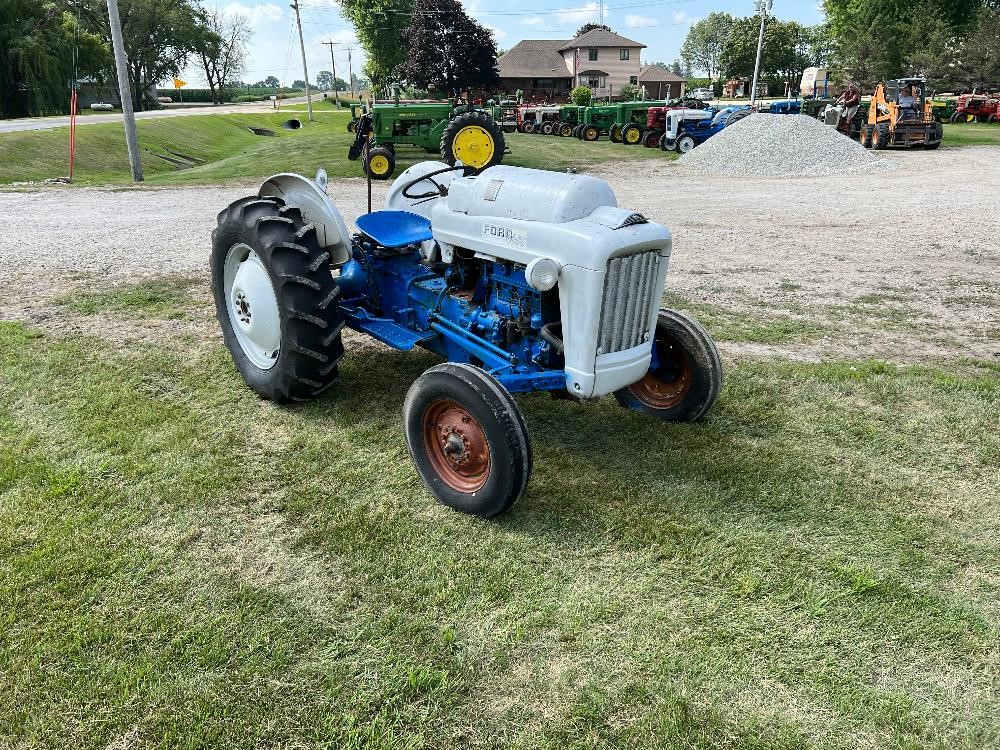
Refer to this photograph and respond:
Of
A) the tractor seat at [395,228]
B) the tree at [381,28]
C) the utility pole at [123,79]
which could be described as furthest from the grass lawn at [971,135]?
the tree at [381,28]

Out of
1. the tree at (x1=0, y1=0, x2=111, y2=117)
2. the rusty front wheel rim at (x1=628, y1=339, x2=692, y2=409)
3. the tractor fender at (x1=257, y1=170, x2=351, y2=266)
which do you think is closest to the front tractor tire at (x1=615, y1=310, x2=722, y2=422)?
the rusty front wheel rim at (x1=628, y1=339, x2=692, y2=409)

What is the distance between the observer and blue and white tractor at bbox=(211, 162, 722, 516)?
3342mm

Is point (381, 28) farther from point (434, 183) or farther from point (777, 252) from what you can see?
point (434, 183)

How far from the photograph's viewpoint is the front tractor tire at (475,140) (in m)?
15.1

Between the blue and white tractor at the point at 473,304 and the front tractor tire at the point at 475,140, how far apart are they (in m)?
10.7

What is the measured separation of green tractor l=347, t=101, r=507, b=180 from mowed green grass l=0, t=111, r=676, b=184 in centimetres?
70

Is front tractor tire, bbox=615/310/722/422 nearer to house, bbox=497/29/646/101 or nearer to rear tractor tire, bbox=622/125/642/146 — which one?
rear tractor tire, bbox=622/125/642/146

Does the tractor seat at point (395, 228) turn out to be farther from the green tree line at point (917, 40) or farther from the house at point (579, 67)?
the house at point (579, 67)

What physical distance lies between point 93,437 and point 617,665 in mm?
3222

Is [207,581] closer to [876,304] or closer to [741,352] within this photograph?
[741,352]

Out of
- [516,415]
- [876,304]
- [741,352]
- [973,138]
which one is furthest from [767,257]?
[973,138]

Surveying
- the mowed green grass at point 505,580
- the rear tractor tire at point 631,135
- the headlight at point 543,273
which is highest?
the rear tractor tire at point 631,135

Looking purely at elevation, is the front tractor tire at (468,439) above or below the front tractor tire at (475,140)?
below

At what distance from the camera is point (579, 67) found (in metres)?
69.1
